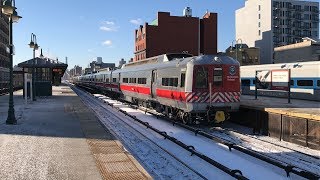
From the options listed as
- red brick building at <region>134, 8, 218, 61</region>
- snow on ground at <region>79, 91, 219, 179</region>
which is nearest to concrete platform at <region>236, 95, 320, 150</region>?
snow on ground at <region>79, 91, 219, 179</region>

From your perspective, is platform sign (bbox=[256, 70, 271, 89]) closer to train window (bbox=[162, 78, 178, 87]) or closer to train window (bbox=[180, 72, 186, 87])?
train window (bbox=[162, 78, 178, 87])

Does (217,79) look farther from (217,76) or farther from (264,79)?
(264,79)

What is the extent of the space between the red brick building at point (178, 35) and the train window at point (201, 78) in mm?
85616

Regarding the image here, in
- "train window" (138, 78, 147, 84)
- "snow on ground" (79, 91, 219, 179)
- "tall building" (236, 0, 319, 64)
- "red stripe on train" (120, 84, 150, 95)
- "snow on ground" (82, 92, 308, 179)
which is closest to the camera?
"snow on ground" (79, 91, 219, 179)

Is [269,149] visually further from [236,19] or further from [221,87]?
[236,19]

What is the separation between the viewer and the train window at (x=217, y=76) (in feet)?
58.0

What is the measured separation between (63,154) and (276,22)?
109m

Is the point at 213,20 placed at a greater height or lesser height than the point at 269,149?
greater

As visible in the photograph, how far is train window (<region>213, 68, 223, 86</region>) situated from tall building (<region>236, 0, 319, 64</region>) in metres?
96.8

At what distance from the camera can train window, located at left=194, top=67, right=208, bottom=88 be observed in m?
17.4

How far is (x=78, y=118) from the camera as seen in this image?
20.0 meters

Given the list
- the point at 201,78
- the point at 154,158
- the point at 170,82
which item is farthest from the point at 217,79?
the point at 154,158

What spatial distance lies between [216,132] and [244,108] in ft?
8.67

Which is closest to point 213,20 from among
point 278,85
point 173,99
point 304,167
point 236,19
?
point 236,19
